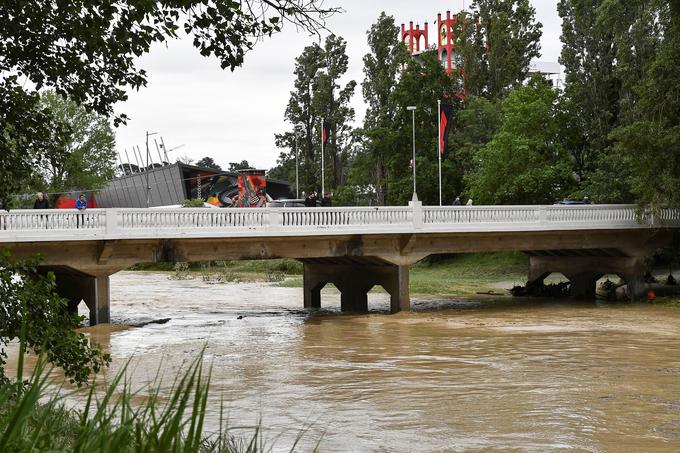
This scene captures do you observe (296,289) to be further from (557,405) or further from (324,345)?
(557,405)

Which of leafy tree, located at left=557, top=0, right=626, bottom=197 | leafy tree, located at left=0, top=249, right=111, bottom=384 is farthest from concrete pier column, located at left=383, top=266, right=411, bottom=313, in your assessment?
leafy tree, located at left=0, top=249, right=111, bottom=384

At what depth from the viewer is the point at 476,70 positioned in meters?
57.7

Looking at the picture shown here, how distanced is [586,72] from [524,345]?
87.1 feet

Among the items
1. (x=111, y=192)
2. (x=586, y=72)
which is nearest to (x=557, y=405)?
(x=586, y=72)

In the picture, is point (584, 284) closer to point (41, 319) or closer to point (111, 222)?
point (111, 222)

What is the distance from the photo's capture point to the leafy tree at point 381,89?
5791 cm

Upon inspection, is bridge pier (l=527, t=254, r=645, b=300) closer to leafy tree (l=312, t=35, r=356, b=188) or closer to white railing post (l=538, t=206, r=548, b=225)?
white railing post (l=538, t=206, r=548, b=225)

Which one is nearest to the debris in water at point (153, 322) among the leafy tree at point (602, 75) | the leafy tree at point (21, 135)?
the leafy tree at point (602, 75)

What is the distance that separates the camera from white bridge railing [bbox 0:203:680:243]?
25.9 meters

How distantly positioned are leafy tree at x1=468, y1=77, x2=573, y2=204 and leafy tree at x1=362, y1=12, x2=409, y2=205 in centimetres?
874

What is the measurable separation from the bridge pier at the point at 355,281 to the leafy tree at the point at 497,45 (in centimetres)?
2526

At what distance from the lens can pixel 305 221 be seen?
29.7 m

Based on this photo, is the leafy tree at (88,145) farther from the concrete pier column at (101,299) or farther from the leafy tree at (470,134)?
the concrete pier column at (101,299)

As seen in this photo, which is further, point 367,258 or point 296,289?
point 296,289
